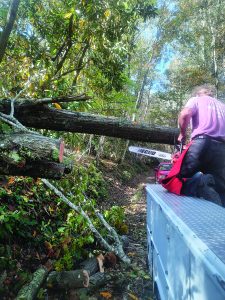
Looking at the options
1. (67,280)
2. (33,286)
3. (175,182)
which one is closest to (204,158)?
(175,182)

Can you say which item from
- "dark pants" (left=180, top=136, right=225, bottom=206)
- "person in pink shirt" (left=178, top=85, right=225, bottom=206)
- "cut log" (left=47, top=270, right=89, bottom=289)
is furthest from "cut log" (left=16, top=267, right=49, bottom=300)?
"dark pants" (left=180, top=136, right=225, bottom=206)

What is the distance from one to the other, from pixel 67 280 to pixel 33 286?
529 mm

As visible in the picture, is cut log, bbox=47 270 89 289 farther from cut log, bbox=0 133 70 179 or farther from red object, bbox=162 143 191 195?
cut log, bbox=0 133 70 179

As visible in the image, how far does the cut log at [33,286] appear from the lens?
376cm

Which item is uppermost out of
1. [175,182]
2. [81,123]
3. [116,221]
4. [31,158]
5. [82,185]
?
[81,123]

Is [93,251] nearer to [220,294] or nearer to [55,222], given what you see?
[55,222]

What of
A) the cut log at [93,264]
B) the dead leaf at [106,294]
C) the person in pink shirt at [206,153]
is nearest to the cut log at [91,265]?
the cut log at [93,264]

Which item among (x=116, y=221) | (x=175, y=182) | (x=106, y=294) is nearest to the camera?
(x=175, y=182)

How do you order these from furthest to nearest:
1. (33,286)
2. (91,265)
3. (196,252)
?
(91,265), (33,286), (196,252)

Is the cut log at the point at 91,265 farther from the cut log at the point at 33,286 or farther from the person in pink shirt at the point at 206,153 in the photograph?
the person in pink shirt at the point at 206,153

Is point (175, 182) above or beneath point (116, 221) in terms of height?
above

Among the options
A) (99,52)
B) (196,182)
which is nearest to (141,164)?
(99,52)

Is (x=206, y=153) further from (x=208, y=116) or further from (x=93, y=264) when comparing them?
(x=93, y=264)

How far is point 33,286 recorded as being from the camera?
394 cm
